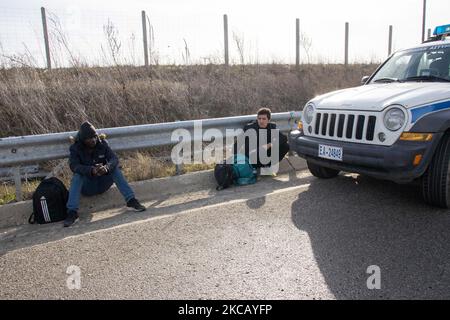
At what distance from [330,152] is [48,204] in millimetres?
3261

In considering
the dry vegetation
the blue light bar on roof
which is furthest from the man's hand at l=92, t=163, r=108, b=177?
the blue light bar on roof

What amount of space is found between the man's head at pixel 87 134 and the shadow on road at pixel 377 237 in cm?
257

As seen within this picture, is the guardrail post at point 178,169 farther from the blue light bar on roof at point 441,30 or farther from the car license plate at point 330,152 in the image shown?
the blue light bar on roof at point 441,30

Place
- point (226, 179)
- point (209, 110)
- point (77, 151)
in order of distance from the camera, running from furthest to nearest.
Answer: point (209, 110) → point (226, 179) → point (77, 151)

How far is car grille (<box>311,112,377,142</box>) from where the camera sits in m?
3.89

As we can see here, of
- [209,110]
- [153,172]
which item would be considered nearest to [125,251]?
[153,172]

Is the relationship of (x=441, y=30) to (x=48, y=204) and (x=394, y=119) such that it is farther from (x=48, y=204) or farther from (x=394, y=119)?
(x=48, y=204)

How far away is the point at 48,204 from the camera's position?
415 cm

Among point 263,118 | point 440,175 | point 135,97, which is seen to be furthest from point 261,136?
point 135,97

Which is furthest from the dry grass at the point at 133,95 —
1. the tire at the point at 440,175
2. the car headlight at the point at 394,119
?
the tire at the point at 440,175

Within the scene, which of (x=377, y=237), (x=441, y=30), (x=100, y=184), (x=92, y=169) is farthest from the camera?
(x=441, y=30)
